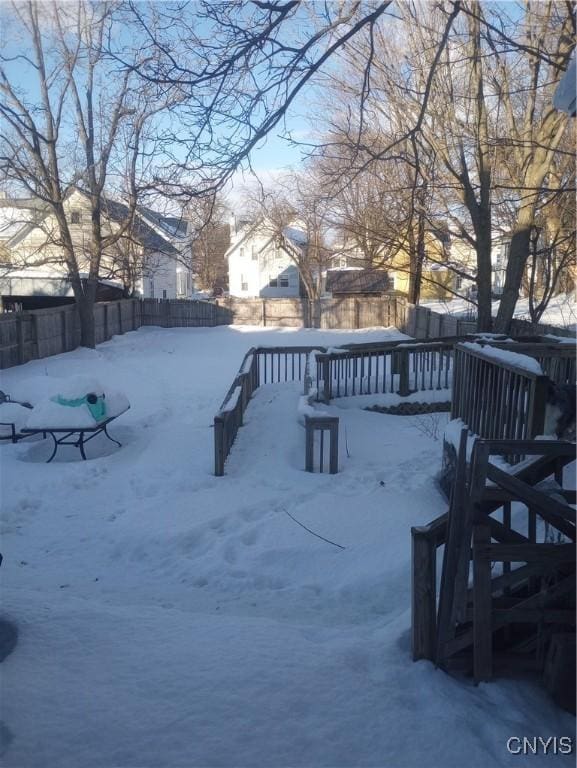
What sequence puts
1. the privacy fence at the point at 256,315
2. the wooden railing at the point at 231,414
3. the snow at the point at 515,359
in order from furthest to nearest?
the privacy fence at the point at 256,315 → the wooden railing at the point at 231,414 → the snow at the point at 515,359

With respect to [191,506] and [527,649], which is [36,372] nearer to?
[191,506]

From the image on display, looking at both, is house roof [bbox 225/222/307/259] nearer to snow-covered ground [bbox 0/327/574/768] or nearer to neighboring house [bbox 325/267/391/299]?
neighboring house [bbox 325/267/391/299]

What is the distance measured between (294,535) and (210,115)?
12.9 feet

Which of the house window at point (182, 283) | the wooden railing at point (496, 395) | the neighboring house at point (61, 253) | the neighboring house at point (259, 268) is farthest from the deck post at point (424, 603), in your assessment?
the house window at point (182, 283)

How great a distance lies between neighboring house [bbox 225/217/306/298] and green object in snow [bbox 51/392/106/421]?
133 ft

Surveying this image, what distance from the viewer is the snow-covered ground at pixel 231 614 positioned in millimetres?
2904

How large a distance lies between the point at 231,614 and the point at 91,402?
225 inches

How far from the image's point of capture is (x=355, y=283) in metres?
48.2

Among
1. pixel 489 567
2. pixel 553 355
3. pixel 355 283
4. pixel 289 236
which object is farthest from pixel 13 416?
pixel 355 283

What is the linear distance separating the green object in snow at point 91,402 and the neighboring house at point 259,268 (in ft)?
133

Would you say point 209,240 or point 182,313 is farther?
point 182,313

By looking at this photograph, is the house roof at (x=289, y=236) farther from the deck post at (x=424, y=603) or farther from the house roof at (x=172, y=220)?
the deck post at (x=424, y=603)

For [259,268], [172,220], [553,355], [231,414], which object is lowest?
[231,414]

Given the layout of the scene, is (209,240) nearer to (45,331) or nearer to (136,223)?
(45,331)
